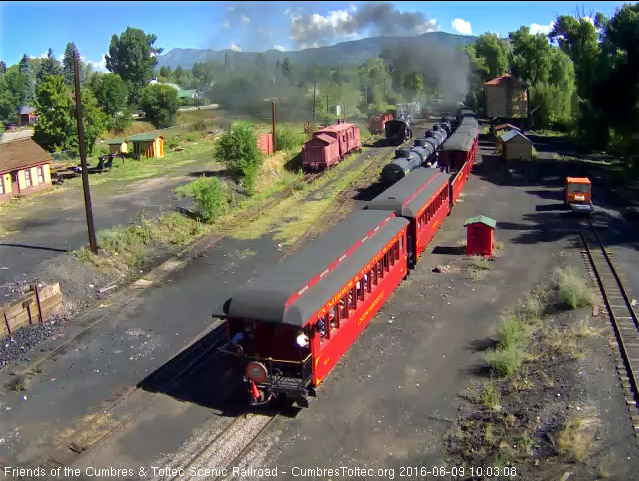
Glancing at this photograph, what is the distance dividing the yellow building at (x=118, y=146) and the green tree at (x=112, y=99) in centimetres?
1604

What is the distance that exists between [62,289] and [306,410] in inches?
446

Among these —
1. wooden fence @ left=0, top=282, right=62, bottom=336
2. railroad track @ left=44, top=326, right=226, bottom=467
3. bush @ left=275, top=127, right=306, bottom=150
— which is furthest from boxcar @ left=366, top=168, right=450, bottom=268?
bush @ left=275, top=127, right=306, bottom=150

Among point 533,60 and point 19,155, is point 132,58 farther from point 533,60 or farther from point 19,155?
point 19,155

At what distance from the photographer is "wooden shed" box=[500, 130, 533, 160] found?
45406mm

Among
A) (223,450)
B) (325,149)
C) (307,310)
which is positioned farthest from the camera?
(325,149)

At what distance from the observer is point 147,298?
67.4 ft

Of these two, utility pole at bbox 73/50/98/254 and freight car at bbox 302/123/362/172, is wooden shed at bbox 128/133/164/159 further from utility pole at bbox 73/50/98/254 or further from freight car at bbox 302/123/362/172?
utility pole at bbox 73/50/98/254

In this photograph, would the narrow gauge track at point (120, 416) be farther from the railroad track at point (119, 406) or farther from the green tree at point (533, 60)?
the green tree at point (533, 60)

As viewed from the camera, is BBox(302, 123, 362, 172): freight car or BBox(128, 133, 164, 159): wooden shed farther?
BBox(128, 133, 164, 159): wooden shed

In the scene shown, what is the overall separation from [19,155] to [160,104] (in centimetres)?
3865

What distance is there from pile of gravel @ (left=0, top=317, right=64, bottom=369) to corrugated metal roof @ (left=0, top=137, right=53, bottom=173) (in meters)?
17.6

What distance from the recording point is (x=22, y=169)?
34031 mm

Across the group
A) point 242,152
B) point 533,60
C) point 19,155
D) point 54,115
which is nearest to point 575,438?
point 242,152

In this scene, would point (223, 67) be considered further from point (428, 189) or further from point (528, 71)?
point (428, 189)
